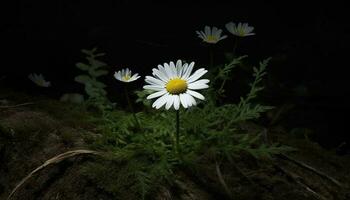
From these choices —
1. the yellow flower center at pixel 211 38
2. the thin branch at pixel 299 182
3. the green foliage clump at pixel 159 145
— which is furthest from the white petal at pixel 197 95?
the thin branch at pixel 299 182

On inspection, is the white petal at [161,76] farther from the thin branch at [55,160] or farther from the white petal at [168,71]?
the thin branch at [55,160]

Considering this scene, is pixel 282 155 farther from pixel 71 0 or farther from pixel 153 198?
pixel 71 0

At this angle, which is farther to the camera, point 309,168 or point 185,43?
point 185,43

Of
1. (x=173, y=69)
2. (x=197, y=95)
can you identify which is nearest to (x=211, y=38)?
(x=173, y=69)

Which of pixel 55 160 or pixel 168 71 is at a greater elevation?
pixel 168 71

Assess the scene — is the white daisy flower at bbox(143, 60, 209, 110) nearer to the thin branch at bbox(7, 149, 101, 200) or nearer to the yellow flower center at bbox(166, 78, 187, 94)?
the yellow flower center at bbox(166, 78, 187, 94)

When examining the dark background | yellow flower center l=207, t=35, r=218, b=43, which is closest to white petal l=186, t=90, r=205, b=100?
yellow flower center l=207, t=35, r=218, b=43

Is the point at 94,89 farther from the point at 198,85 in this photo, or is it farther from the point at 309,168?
the point at 309,168
